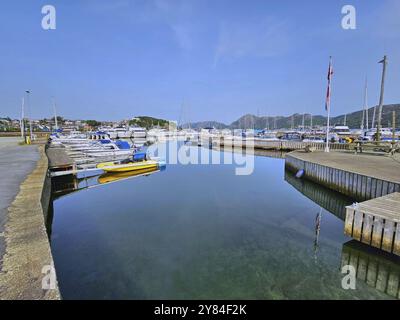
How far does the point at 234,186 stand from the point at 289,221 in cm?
594

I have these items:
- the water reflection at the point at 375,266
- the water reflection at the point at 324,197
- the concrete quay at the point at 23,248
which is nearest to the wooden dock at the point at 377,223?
the water reflection at the point at 375,266

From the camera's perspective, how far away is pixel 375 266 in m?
5.57

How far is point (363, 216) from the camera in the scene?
5.89 metres

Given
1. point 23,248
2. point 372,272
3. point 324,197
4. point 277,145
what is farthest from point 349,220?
point 277,145

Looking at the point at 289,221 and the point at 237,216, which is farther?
the point at 237,216

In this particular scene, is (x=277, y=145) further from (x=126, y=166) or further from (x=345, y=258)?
(x=345, y=258)

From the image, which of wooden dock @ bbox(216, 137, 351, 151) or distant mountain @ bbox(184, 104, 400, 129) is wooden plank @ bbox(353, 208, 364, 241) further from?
distant mountain @ bbox(184, 104, 400, 129)

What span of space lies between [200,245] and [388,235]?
504 centimetres

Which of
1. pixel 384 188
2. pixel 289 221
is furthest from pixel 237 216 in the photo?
pixel 384 188

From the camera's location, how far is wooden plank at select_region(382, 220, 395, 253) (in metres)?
5.31

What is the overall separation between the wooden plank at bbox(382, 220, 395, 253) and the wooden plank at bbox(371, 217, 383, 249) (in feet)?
0.28

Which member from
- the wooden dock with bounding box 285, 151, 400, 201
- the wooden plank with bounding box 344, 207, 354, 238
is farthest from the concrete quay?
the wooden dock with bounding box 285, 151, 400, 201

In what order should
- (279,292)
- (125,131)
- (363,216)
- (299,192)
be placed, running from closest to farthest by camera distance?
(279,292) → (363,216) → (299,192) → (125,131)
